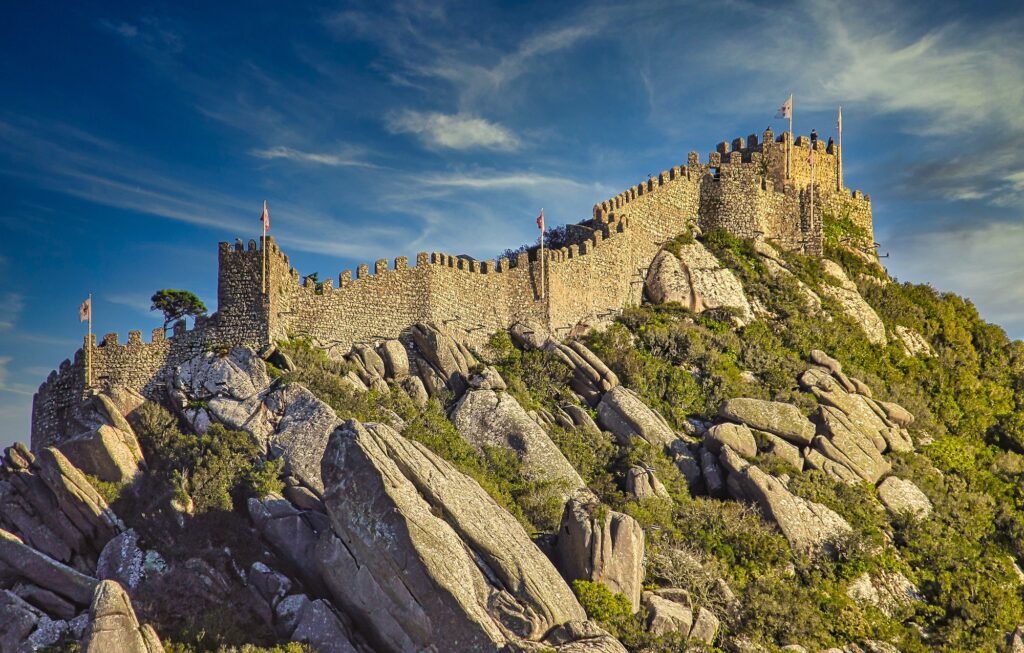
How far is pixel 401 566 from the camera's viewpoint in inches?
973

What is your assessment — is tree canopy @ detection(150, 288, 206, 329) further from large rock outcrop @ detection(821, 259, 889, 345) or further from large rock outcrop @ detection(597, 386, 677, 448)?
large rock outcrop @ detection(821, 259, 889, 345)

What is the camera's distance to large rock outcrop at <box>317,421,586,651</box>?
79.6ft

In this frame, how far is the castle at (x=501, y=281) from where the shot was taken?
36.4 metres

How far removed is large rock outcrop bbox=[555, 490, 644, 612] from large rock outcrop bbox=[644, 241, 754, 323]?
838 inches

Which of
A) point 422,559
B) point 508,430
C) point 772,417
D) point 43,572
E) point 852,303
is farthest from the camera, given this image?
point 852,303

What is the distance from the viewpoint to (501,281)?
42.7 m

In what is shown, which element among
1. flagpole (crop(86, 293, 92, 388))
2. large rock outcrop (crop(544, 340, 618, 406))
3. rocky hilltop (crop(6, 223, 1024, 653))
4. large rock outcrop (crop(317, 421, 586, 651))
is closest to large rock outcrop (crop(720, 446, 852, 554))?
rocky hilltop (crop(6, 223, 1024, 653))

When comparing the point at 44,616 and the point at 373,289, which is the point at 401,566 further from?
the point at 373,289

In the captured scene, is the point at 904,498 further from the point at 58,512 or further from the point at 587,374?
the point at 58,512

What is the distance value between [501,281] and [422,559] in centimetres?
1965

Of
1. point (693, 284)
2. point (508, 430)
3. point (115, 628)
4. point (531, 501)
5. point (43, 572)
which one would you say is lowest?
point (115, 628)

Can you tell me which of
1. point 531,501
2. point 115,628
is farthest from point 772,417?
point 115,628

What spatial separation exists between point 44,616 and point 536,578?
12.0 meters

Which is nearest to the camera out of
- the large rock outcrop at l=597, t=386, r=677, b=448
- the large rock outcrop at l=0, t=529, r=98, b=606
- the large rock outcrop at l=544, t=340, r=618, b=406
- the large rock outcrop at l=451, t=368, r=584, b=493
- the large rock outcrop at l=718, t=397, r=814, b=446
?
the large rock outcrop at l=0, t=529, r=98, b=606
